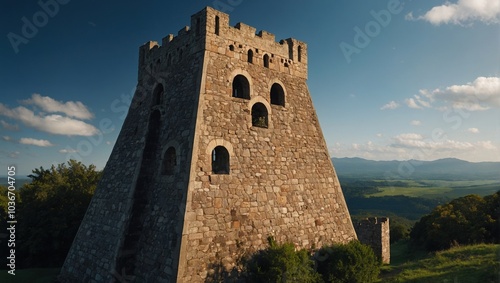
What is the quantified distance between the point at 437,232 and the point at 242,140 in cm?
2008

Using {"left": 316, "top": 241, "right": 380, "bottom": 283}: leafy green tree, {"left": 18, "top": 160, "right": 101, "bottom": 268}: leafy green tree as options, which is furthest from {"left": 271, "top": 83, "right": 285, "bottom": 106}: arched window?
{"left": 18, "top": 160, "right": 101, "bottom": 268}: leafy green tree

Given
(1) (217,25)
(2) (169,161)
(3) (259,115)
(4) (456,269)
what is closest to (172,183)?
(2) (169,161)

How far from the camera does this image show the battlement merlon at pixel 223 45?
12484mm

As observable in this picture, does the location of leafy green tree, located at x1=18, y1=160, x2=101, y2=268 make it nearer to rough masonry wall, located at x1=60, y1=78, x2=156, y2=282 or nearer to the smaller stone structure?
rough masonry wall, located at x1=60, y1=78, x2=156, y2=282

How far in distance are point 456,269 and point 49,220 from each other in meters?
22.5

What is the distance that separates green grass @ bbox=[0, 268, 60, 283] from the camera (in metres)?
14.0

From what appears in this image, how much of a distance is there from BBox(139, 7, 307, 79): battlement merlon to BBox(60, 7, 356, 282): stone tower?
0.05 m

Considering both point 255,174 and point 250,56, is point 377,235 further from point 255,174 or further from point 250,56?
point 250,56

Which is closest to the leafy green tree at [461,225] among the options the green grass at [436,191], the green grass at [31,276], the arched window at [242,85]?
the arched window at [242,85]

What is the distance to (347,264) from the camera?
485 inches

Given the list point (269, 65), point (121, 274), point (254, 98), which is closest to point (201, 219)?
point (121, 274)

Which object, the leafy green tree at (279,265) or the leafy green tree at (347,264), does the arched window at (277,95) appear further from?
the leafy green tree at (347,264)

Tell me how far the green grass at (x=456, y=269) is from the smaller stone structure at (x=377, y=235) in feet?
4.13

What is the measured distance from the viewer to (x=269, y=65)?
14375mm
